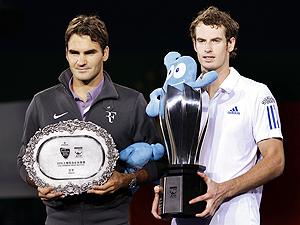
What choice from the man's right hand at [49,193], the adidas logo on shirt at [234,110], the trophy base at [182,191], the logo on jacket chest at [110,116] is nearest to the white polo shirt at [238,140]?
the adidas logo on shirt at [234,110]

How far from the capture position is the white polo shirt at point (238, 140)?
8.57ft

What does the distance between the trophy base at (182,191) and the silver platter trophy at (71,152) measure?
17cm

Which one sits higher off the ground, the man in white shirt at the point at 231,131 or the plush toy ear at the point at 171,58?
the plush toy ear at the point at 171,58

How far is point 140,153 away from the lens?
8.66 ft

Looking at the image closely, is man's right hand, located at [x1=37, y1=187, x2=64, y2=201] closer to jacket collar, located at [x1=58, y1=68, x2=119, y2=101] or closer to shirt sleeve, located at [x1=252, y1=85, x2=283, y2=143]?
jacket collar, located at [x1=58, y1=68, x2=119, y2=101]

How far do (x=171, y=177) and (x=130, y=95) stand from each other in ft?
1.05

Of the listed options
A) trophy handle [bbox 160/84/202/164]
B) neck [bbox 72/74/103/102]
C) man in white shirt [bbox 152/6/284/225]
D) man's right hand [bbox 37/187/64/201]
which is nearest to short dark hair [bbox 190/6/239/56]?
man in white shirt [bbox 152/6/284/225]

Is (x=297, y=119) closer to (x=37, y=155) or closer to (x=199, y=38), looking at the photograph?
(x=199, y=38)

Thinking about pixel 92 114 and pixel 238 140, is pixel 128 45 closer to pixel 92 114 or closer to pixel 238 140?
pixel 92 114

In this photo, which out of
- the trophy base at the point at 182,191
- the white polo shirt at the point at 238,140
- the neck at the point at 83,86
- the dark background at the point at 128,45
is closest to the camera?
the trophy base at the point at 182,191

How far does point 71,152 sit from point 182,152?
298 mm

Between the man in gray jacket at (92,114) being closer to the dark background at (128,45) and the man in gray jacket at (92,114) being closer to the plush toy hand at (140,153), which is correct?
the plush toy hand at (140,153)

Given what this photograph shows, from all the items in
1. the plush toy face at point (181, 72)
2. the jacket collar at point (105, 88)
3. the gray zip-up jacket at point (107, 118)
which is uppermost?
the plush toy face at point (181, 72)

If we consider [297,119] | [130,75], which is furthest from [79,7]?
[297,119]
